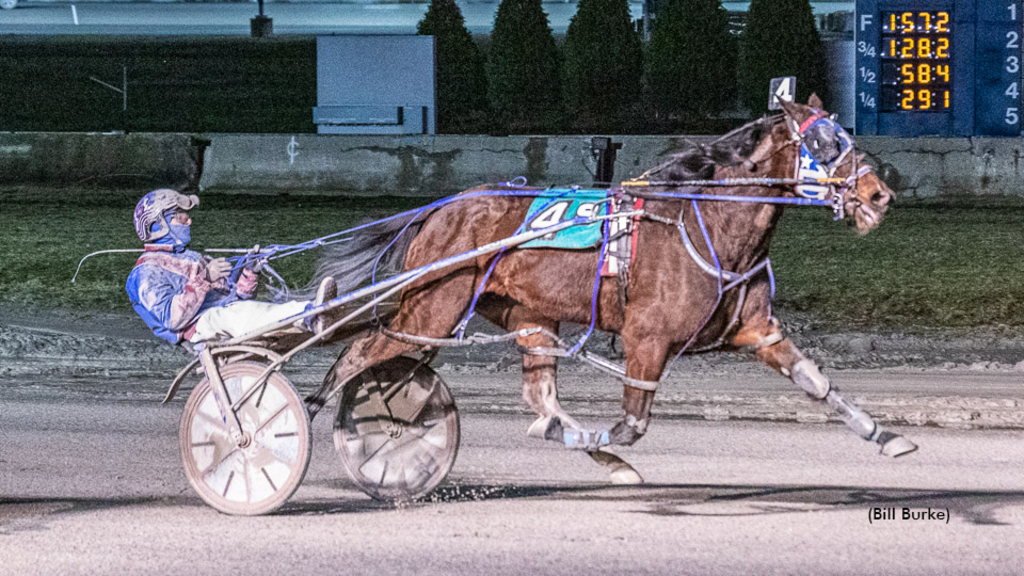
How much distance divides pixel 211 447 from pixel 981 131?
16.6 meters

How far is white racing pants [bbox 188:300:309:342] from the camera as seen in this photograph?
635cm

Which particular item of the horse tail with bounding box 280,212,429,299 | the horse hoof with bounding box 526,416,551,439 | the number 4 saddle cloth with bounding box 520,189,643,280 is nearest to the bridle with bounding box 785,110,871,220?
the number 4 saddle cloth with bounding box 520,189,643,280

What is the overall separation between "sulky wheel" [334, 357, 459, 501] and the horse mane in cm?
140

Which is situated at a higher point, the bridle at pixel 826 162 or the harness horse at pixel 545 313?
the bridle at pixel 826 162

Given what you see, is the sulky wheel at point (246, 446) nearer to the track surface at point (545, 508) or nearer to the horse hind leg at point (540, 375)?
the track surface at point (545, 508)

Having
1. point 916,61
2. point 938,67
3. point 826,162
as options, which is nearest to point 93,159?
point 916,61

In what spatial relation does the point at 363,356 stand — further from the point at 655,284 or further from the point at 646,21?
the point at 646,21

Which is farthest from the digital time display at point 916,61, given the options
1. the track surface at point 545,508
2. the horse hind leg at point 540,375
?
the horse hind leg at point 540,375

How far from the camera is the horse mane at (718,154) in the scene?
6410 millimetres

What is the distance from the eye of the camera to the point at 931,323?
1222 centimetres

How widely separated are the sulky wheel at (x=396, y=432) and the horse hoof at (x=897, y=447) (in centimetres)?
187

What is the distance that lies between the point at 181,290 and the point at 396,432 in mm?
1131

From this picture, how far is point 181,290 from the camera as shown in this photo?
637 centimetres

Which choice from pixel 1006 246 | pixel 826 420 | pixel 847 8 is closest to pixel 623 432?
pixel 826 420
